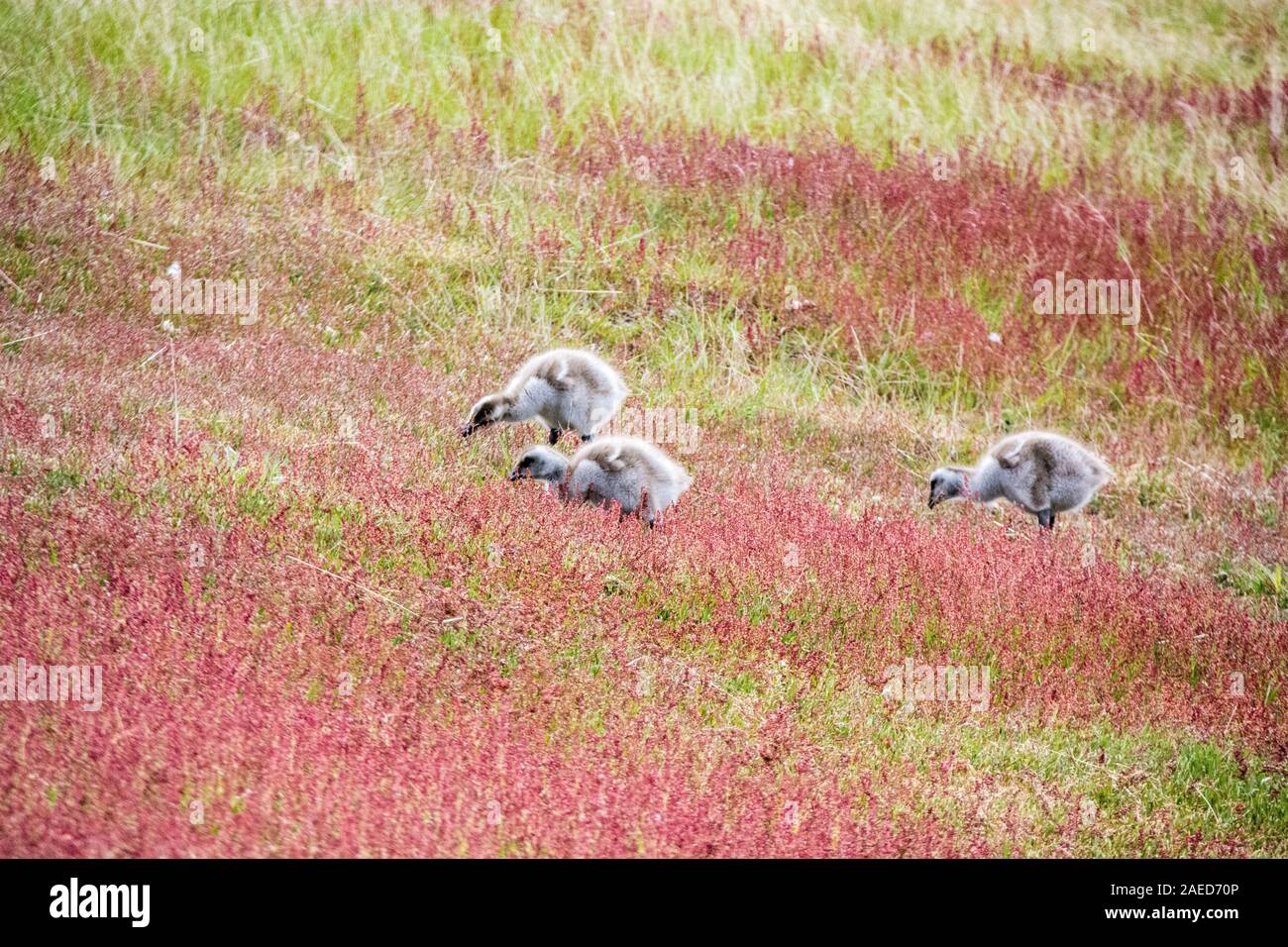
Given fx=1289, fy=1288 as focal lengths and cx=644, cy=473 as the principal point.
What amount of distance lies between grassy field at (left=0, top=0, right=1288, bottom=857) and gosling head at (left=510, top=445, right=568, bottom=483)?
0.36 m

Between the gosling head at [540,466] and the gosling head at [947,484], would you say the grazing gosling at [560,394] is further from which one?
the gosling head at [947,484]

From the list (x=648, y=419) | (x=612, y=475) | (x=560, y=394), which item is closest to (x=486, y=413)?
(x=560, y=394)

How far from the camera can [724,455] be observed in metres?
9.59

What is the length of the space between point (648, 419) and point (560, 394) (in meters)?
1.11

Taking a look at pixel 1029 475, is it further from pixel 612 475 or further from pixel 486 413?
pixel 486 413

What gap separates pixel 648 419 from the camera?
1011cm

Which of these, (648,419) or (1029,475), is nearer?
(1029,475)

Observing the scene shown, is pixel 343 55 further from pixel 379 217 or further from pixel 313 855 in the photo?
pixel 313 855

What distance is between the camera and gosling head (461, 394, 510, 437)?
8789mm

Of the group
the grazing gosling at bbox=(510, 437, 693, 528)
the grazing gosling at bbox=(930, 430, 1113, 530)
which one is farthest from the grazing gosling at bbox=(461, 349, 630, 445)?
the grazing gosling at bbox=(930, 430, 1113, 530)

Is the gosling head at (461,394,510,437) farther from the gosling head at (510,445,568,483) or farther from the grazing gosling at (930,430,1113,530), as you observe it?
the grazing gosling at (930,430,1113,530)

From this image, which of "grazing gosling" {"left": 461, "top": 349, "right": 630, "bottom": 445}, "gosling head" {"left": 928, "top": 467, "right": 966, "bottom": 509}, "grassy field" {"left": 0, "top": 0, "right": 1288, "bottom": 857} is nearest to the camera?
"grassy field" {"left": 0, "top": 0, "right": 1288, "bottom": 857}

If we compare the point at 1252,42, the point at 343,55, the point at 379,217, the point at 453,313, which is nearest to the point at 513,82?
the point at 343,55

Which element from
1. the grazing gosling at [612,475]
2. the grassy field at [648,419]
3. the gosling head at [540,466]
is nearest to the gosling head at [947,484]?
the grassy field at [648,419]
